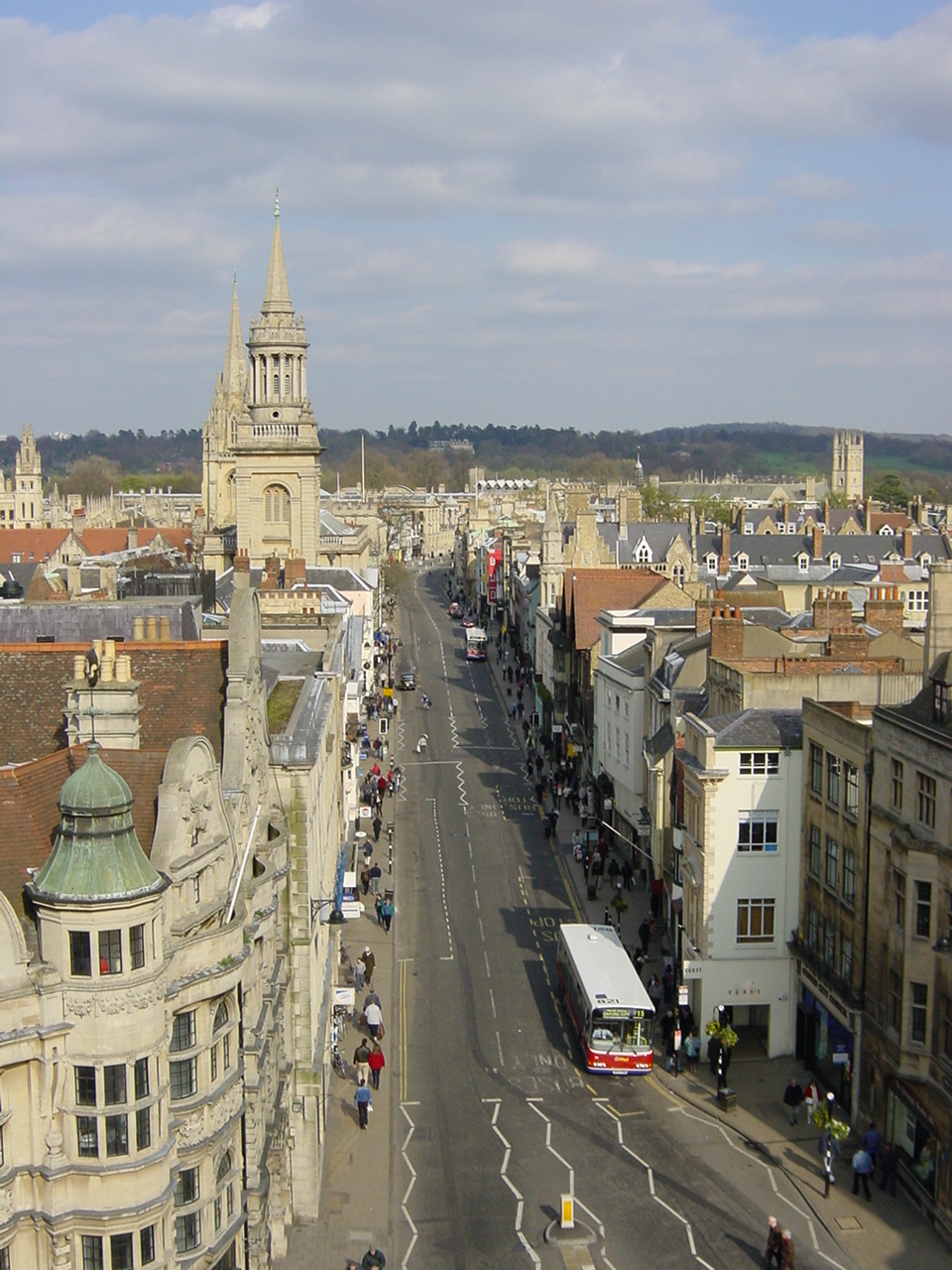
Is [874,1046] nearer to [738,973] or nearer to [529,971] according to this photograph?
[738,973]

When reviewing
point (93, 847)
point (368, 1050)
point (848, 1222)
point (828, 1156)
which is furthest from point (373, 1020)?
point (93, 847)

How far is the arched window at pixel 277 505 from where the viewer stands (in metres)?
90.8

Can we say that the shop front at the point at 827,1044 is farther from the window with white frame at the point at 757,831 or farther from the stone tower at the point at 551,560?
the stone tower at the point at 551,560

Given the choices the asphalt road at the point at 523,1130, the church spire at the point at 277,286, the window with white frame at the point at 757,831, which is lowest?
the asphalt road at the point at 523,1130

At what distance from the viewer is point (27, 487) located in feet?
594

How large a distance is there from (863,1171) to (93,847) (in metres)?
19.5

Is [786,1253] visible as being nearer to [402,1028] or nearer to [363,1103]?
[363,1103]

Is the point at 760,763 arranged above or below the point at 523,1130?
above

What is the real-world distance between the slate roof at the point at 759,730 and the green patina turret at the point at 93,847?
72.0 ft

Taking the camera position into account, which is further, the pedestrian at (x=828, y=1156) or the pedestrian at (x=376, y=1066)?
the pedestrian at (x=376, y=1066)

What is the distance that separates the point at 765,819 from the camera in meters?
38.2

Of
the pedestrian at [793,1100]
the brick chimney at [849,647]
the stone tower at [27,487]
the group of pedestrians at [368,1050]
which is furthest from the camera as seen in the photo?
the stone tower at [27,487]

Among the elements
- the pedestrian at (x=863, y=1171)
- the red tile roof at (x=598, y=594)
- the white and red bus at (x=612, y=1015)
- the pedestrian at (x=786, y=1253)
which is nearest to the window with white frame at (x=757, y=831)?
the white and red bus at (x=612, y=1015)

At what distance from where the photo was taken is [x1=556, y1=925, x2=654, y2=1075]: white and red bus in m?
34.9
